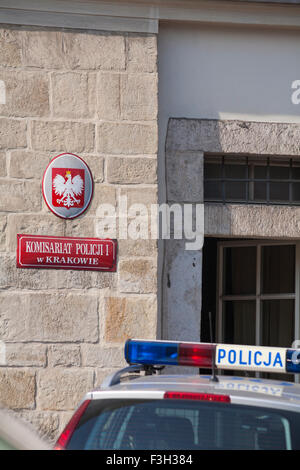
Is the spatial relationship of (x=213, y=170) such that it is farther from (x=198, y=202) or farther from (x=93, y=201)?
(x=93, y=201)

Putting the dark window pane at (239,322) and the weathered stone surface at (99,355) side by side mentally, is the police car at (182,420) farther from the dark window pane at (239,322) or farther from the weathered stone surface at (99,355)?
the dark window pane at (239,322)

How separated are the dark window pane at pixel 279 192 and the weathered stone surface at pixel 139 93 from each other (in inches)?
49.4

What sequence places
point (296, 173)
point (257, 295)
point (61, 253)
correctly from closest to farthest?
point (61, 253) → point (296, 173) → point (257, 295)

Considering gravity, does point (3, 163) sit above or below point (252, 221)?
above

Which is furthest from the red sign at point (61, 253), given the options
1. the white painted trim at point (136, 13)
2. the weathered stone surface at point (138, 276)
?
the white painted trim at point (136, 13)

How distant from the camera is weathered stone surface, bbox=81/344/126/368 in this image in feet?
23.5

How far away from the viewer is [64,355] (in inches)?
281

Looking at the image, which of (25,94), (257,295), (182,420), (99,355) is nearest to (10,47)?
(25,94)

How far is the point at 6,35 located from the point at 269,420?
4512 mm

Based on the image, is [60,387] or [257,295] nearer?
[60,387]

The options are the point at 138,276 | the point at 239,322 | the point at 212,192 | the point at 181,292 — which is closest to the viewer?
the point at 138,276

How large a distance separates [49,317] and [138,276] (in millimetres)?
754

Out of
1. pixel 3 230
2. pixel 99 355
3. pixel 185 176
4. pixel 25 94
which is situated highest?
pixel 25 94

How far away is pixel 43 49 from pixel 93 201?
1256 mm
